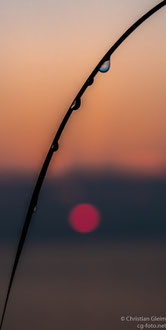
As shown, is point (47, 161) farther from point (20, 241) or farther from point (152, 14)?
point (152, 14)

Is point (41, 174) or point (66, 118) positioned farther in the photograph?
point (66, 118)

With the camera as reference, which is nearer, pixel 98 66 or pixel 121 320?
pixel 98 66

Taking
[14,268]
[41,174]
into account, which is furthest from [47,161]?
[14,268]

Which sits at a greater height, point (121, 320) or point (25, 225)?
point (25, 225)

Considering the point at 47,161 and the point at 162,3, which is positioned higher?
the point at 162,3

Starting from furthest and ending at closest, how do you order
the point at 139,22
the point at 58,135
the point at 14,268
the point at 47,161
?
the point at 139,22
the point at 58,135
the point at 47,161
the point at 14,268

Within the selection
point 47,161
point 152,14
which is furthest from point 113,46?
point 47,161

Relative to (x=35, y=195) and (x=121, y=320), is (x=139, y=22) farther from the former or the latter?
(x=121, y=320)

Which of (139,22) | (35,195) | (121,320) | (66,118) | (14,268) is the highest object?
(139,22)

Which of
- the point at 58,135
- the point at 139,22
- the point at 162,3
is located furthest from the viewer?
the point at 162,3
